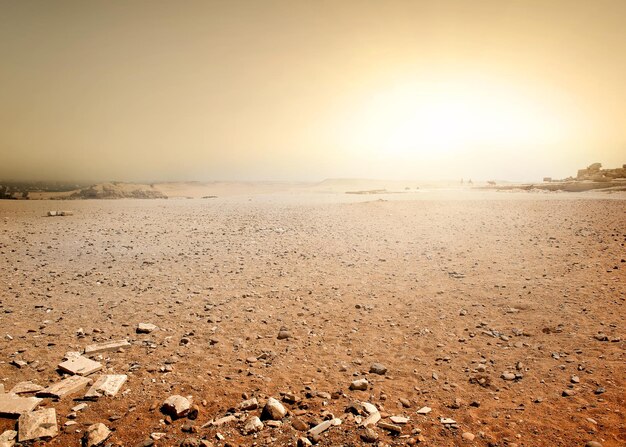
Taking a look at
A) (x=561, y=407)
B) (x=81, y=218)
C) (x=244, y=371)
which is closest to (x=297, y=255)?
(x=244, y=371)

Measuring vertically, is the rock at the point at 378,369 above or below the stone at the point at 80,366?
below

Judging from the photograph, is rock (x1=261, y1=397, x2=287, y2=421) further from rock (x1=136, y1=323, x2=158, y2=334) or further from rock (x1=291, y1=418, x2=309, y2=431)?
rock (x1=136, y1=323, x2=158, y2=334)

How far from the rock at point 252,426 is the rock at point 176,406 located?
0.74 m

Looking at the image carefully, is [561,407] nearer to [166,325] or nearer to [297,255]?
[166,325]

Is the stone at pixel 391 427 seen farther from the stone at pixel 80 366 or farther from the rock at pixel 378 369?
the stone at pixel 80 366

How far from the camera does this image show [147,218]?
1814cm

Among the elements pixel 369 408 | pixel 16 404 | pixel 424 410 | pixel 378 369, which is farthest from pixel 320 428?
pixel 16 404

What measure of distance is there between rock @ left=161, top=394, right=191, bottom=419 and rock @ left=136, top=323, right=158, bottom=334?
2053 mm

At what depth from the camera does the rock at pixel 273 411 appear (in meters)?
3.49

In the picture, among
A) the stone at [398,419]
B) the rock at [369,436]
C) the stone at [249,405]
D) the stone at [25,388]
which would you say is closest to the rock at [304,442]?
the rock at [369,436]

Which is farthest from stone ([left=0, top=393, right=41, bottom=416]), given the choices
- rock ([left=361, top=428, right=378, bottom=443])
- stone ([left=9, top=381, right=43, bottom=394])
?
rock ([left=361, top=428, right=378, bottom=443])

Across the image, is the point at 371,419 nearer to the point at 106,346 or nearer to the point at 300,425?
the point at 300,425

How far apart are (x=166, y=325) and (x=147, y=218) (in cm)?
1427

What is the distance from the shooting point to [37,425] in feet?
10.8
